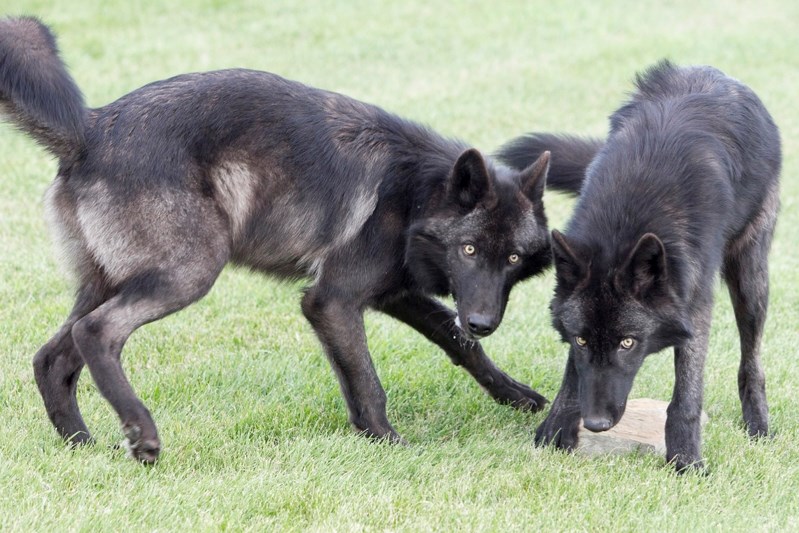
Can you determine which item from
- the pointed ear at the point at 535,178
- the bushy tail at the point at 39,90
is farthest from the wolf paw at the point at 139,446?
the pointed ear at the point at 535,178

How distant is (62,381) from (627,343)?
2.77 m

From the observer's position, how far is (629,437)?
5445mm

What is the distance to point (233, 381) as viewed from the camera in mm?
6133

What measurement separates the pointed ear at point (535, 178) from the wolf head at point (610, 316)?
0.69 metres

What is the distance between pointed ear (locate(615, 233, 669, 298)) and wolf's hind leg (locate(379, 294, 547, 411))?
1.43m

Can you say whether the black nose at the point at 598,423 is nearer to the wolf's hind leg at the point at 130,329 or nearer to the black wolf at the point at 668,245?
the black wolf at the point at 668,245

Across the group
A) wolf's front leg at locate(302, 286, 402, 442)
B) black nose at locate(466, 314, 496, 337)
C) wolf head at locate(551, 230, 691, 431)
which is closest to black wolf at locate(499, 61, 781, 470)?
wolf head at locate(551, 230, 691, 431)

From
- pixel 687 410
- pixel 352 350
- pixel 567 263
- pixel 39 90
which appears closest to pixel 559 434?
pixel 687 410

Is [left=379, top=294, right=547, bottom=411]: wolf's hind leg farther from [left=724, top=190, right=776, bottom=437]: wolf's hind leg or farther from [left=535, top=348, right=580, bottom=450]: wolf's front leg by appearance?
[left=724, top=190, right=776, bottom=437]: wolf's hind leg

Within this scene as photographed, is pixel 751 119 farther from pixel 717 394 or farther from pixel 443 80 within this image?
pixel 443 80

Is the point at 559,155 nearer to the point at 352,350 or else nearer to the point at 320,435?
the point at 352,350

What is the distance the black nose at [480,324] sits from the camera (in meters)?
5.25

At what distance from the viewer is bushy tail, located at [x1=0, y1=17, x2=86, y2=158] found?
4.80m

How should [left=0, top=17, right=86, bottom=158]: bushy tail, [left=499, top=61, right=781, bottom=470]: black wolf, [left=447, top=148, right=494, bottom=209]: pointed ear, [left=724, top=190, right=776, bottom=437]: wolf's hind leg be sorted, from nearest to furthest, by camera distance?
[left=0, top=17, right=86, bottom=158]: bushy tail, [left=499, top=61, right=781, bottom=470]: black wolf, [left=447, top=148, right=494, bottom=209]: pointed ear, [left=724, top=190, right=776, bottom=437]: wolf's hind leg
